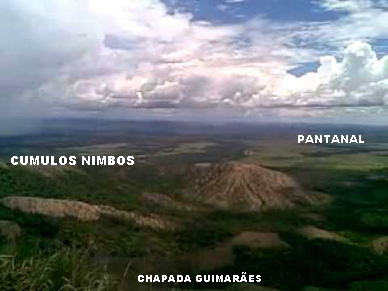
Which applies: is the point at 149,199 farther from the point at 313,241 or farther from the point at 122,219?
the point at 313,241

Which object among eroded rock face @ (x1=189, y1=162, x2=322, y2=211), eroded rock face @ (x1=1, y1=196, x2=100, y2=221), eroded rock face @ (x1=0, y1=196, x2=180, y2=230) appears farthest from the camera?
eroded rock face @ (x1=189, y1=162, x2=322, y2=211)

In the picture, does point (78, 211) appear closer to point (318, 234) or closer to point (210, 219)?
point (210, 219)

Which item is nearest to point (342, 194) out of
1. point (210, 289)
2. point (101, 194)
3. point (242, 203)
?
point (242, 203)

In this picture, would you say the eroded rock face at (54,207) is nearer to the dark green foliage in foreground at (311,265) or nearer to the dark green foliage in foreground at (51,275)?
the dark green foliage in foreground at (311,265)

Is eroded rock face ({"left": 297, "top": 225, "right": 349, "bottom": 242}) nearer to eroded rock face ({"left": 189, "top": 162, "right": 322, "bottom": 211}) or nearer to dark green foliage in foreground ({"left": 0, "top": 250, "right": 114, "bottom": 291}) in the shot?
eroded rock face ({"left": 189, "top": 162, "right": 322, "bottom": 211})

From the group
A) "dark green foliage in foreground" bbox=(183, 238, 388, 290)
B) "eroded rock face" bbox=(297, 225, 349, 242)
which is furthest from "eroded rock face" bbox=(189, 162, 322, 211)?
"dark green foliage in foreground" bbox=(183, 238, 388, 290)

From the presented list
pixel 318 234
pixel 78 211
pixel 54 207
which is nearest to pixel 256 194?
pixel 318 234
